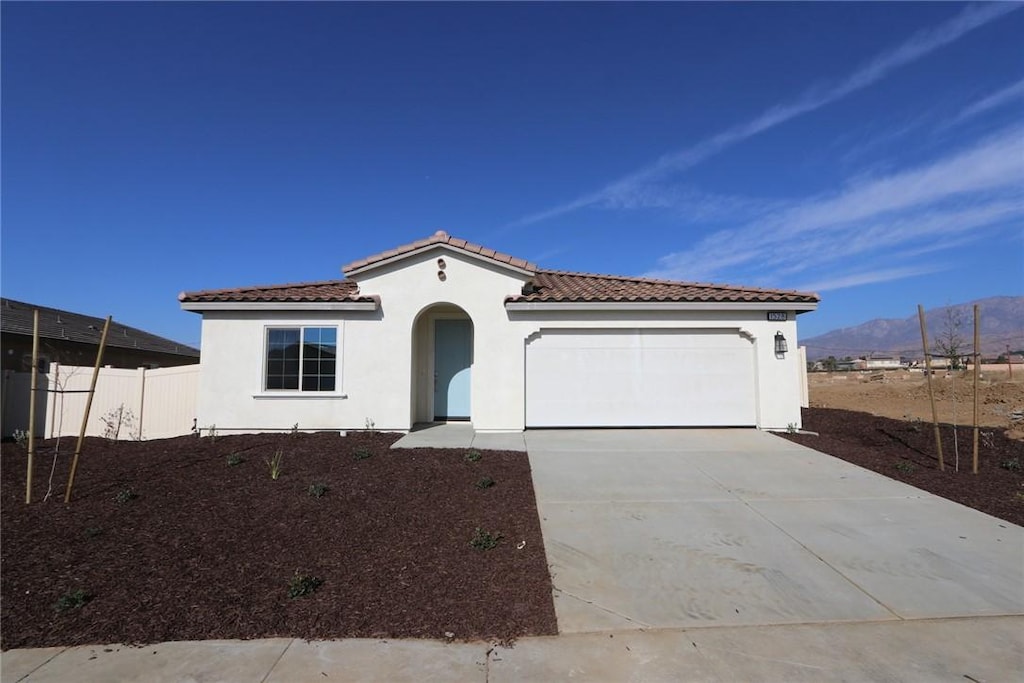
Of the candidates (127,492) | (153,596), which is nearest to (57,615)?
(153,596)

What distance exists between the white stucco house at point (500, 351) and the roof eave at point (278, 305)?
0.10 ft

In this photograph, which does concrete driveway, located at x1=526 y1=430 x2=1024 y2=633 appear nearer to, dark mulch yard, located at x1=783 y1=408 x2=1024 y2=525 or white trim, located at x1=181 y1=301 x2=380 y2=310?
dark mulch yard, located at x1=783 y1=408 x2=1024 y2=525

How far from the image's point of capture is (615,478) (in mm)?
7082

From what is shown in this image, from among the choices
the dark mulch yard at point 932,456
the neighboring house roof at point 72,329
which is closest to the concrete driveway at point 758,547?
the dark mulch yard at point 932,456

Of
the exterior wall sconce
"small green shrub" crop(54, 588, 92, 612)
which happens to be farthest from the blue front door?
"small green shrub" crop(54, 588, 92, 612)

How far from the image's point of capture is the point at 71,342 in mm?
19578

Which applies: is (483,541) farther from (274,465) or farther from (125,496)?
(125,496)

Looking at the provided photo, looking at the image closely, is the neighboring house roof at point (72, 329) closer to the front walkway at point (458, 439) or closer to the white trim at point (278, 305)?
the white trim at point (278, 305)

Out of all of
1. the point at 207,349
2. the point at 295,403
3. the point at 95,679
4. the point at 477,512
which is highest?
the point at 207,349

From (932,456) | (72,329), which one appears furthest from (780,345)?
(72,329)

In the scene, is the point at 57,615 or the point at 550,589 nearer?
the point at 57,615

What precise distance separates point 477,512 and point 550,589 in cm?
162

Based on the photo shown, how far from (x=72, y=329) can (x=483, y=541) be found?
24.8 metres

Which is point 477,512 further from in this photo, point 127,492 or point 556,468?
point 127,492
